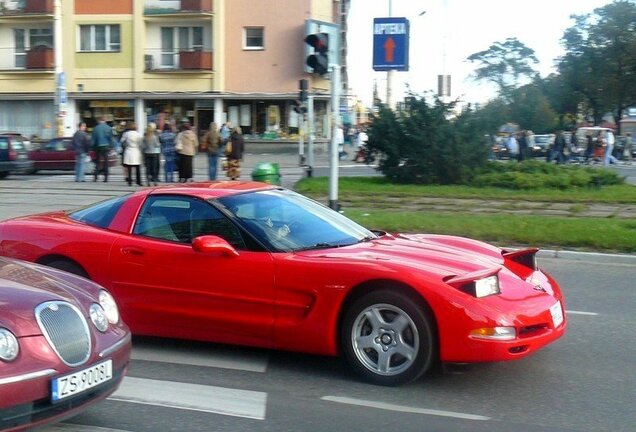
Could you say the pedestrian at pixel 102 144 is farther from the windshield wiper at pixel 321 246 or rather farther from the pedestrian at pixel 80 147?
the windshield wiper at pixel 321 246

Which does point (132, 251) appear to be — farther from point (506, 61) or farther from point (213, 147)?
point (506, 61)

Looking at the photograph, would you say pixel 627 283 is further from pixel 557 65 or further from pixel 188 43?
pixel 557 65

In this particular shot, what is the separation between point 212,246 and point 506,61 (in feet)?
234

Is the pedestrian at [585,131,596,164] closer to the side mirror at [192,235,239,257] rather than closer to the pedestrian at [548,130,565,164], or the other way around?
the pedestrian at [548,130,565,164]

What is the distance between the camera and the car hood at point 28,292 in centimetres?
425

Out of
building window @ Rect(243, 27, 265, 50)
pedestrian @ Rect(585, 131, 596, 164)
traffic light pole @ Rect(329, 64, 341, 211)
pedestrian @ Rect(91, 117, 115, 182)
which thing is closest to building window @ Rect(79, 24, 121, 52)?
building window @ Rect(243, 27, 265, 50)

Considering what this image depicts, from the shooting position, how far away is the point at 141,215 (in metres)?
6.82

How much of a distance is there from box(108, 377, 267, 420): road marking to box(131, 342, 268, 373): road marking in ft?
1.70

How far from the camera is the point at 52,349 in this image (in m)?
4.27

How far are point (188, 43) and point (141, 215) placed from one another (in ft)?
127

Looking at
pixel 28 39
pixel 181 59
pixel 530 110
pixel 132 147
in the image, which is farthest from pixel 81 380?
pixel 530 110

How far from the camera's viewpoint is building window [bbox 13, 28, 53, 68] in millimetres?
Answer: 45250

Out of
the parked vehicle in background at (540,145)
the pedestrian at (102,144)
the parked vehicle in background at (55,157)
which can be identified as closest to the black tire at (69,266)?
the pedestrian at (102,144)

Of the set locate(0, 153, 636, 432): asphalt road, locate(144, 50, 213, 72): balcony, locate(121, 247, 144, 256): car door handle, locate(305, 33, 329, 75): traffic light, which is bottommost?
locate(0, 153, 636, 432): asphalt road
